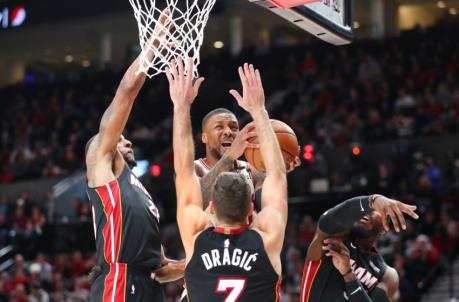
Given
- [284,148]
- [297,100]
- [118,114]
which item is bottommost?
[284,148]

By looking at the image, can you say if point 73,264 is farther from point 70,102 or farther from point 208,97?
point 70,102

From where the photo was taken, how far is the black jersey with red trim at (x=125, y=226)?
5.43 metres

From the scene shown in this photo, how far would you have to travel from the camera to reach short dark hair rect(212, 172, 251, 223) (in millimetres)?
4090

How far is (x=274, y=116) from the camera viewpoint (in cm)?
1905

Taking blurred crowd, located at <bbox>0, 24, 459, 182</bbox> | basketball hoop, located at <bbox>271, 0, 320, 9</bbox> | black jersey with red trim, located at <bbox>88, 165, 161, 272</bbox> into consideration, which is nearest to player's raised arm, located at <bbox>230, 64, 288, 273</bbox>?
basketball hoop, located at <bbox>271, 0, 320, 9</bbox>

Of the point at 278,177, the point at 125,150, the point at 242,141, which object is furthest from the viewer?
the point at 125,150

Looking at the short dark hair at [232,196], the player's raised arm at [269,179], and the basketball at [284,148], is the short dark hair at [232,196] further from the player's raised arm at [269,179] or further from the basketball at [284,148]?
the basketball at [284,148]

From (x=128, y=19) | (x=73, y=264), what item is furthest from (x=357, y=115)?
(x=128, y=19)

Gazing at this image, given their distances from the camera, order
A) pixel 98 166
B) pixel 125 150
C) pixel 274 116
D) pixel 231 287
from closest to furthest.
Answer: pixel 231 287 → pixel 98 166 → pixel 125 150 → pixel 274 116

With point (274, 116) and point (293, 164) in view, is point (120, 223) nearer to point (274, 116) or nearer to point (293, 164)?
point (293, 164)

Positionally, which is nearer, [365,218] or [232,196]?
[232,196]

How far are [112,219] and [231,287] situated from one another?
158 cm

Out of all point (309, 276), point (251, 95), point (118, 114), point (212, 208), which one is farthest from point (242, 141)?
point (309, 276)

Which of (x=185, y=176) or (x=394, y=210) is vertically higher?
(x=185, y=176)
